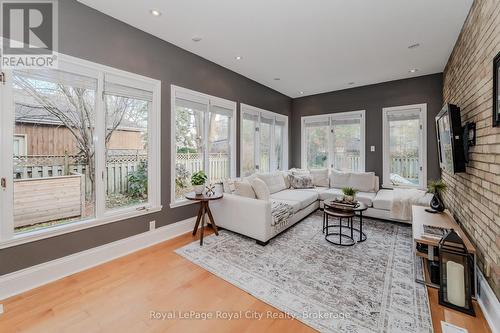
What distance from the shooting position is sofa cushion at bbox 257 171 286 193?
14.7 feet

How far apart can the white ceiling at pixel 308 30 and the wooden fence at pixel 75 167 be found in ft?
5.57

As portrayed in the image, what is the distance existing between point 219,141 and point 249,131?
99cm

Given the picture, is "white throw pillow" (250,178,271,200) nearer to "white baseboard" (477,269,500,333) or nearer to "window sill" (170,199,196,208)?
"window sill" (170,199,196,208)

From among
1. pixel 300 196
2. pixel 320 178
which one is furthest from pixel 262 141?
pixel 300 196

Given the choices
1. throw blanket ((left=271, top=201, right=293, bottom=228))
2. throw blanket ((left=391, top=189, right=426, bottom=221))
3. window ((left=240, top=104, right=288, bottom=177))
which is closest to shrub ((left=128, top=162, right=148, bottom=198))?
throw blanket ((left=271, top=201, right=293, bottom=228))

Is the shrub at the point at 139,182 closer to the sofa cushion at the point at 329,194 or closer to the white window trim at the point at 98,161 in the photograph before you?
the white window trim at the point at 98,161

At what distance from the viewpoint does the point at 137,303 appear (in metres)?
1.89

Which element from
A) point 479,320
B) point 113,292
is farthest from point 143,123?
point 479,320

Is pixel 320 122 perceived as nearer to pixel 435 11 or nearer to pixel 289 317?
pixel 435 11

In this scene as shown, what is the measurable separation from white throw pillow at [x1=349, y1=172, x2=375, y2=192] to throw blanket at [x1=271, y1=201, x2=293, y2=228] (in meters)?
2.14

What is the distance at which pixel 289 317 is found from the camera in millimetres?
1729

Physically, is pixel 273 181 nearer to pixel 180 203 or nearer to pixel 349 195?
pixel 349 195

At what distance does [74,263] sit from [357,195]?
4583 mm

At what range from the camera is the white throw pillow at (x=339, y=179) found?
501 cm
